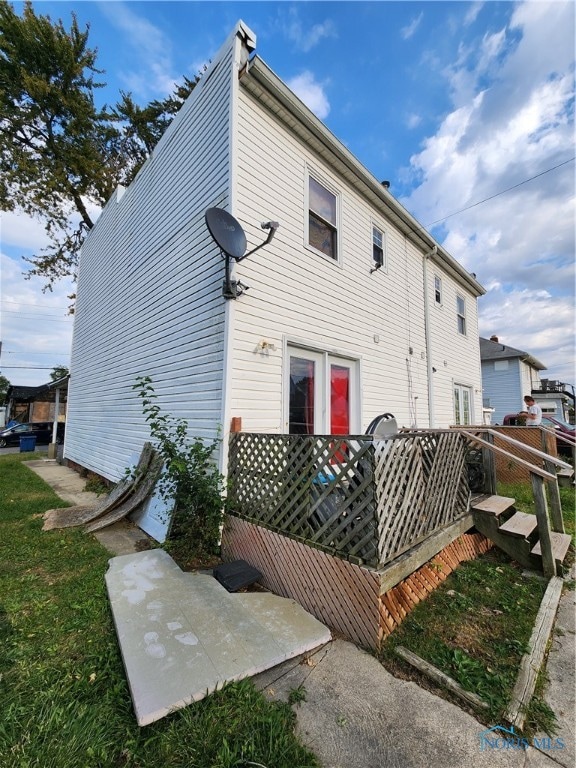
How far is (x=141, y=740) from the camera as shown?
5.50 ft

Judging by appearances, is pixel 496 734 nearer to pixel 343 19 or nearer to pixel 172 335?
pixel 172 335

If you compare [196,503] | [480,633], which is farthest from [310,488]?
[480,633]

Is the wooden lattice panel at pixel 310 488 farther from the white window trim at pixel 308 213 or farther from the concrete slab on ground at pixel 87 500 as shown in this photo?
the white window trim at pixel 308 213

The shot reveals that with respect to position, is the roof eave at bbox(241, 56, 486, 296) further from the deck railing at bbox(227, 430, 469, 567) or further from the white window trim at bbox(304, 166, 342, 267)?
the deck railing at bbox(227, 430, 469, 567)

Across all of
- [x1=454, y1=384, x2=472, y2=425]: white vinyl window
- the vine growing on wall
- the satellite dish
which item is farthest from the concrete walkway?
[x1=454, y1=384, x2=472, y2=425]: white vinyl window

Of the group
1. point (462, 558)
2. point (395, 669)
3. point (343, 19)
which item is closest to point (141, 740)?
point (395, 669)

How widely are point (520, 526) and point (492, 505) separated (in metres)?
0.37

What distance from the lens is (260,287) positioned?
4535mm

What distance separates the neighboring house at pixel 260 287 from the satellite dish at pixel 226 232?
0.31 metres

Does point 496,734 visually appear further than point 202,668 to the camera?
No

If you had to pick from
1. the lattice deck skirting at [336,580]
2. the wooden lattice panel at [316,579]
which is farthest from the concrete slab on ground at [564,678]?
the wooden lattice panel at [316,579]

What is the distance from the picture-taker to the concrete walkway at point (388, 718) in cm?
160

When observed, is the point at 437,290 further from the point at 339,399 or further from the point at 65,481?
the point at 65,481

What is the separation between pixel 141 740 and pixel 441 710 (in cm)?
160
